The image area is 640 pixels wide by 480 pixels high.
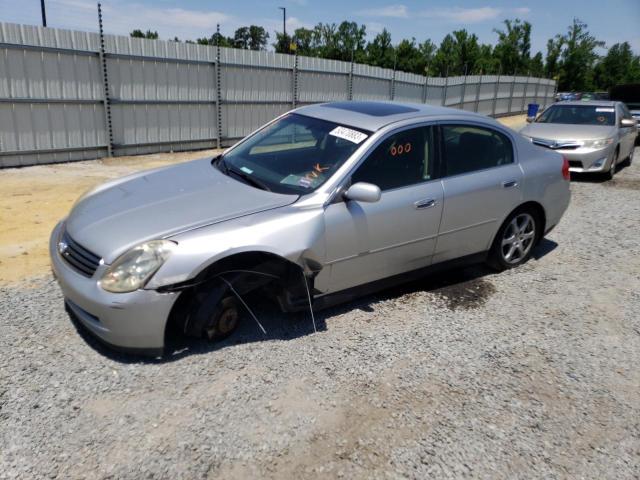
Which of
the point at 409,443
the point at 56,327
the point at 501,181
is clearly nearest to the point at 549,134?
the point at 501,181

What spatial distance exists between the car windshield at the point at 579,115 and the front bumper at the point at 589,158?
956 millimetres

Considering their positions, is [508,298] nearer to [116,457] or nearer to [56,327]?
[116,457]

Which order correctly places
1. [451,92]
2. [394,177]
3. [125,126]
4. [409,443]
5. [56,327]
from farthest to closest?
[451,92] < [125,126] < [394,177] < [56,327] < [409,443]

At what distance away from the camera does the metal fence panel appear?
8.89 metres

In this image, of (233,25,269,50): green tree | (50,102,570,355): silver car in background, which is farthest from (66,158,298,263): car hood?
(233,25,269,50): green tree

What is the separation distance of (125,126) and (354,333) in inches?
342

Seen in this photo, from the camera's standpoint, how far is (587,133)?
959 cm

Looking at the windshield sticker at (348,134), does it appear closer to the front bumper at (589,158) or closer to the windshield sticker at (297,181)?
the windshield sticker at (297,181)

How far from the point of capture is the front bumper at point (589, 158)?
371 inches

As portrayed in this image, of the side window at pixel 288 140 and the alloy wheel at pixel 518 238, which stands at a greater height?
the side window at pixel 288 140

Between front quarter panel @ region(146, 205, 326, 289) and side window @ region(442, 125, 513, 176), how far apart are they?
4.82ft

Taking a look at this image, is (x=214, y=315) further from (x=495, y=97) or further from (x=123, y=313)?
(x=495, y=97)

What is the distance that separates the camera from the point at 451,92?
22.4 m

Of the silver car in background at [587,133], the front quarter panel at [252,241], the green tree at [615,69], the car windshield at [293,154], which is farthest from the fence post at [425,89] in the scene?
the green tree at [615,69]
